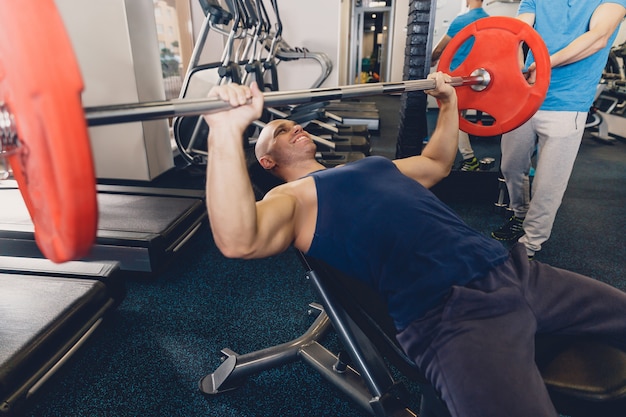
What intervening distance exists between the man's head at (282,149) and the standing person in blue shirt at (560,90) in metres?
1.04

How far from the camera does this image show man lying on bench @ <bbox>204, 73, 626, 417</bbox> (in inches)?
28.3

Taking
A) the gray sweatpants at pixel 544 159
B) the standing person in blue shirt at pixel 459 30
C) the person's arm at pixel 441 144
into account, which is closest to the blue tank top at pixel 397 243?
the person's arm at pixel 441 144

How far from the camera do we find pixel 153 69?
3.07 meters

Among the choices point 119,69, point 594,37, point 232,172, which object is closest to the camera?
point 232,172

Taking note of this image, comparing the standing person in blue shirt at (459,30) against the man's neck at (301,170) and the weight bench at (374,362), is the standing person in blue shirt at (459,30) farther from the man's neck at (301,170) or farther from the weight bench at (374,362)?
the weight bench at (374,362)

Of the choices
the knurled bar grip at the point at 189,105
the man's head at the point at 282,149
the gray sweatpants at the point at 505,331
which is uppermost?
the knurled bar grip at the point at 189,105

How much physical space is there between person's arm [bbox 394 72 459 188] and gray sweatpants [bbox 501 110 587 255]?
0.71 meters

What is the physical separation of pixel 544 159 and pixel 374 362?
140 centimetres

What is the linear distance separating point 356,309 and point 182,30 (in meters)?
4.46

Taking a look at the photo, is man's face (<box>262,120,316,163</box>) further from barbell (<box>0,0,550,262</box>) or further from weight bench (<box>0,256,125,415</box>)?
weight bench (<box>0,256,125,415</box>)

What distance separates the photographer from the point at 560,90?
A: 5.87 feet

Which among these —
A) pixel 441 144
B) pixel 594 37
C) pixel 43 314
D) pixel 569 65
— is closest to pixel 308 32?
pixel 569 65

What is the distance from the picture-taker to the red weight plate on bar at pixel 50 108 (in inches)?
17.0

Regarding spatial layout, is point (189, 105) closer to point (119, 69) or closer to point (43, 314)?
point (43, 314)
